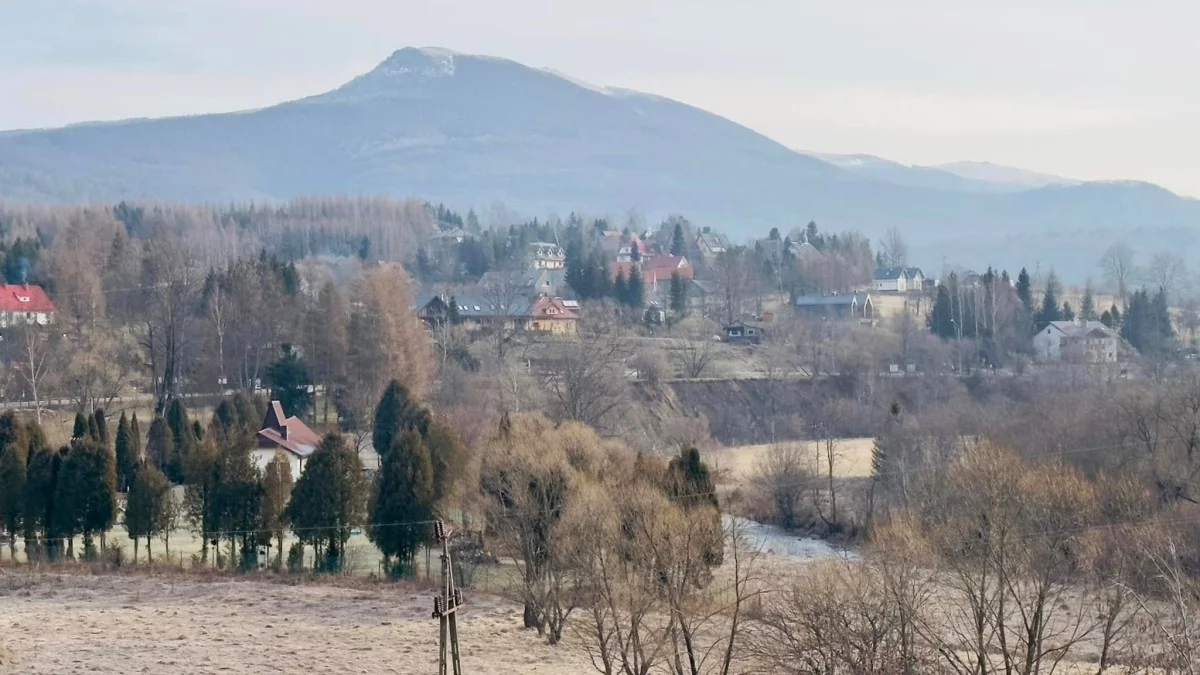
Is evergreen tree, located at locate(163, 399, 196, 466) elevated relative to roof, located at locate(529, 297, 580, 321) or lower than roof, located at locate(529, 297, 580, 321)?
Answer: lower

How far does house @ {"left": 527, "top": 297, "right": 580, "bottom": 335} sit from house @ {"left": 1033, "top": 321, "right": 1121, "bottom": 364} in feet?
73.5

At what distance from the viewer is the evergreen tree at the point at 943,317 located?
67438mm

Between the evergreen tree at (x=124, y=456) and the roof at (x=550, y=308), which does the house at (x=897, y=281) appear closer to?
the roof at (x=550, y=308)

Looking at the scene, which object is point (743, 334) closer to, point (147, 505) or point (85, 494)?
point (147, 505)

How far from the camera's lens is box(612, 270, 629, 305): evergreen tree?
74.8m

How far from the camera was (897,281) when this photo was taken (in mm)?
98312

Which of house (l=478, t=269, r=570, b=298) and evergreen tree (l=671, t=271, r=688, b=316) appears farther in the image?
house (l=478, t=269, r=570, b=298)

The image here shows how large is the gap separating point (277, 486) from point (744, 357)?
122 ft

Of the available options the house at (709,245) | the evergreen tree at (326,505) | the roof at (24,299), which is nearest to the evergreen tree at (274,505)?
the evergreen tree at (326,505)

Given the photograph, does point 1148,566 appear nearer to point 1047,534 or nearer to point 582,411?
point 1047,534

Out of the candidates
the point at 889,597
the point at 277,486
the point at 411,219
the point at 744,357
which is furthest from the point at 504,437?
the point at 411,219

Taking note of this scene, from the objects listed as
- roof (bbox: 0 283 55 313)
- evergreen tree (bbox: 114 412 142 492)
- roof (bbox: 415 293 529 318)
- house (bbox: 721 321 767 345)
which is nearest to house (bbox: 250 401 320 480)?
evergreen tree (bbox: 114 412 142 492)

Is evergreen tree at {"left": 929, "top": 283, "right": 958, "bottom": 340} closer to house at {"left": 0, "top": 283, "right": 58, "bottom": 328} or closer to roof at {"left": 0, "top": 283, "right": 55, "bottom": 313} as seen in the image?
house at {"left": 0, "top": 283, "right": 58, "bottom": 328}

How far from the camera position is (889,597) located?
59.1 ft
